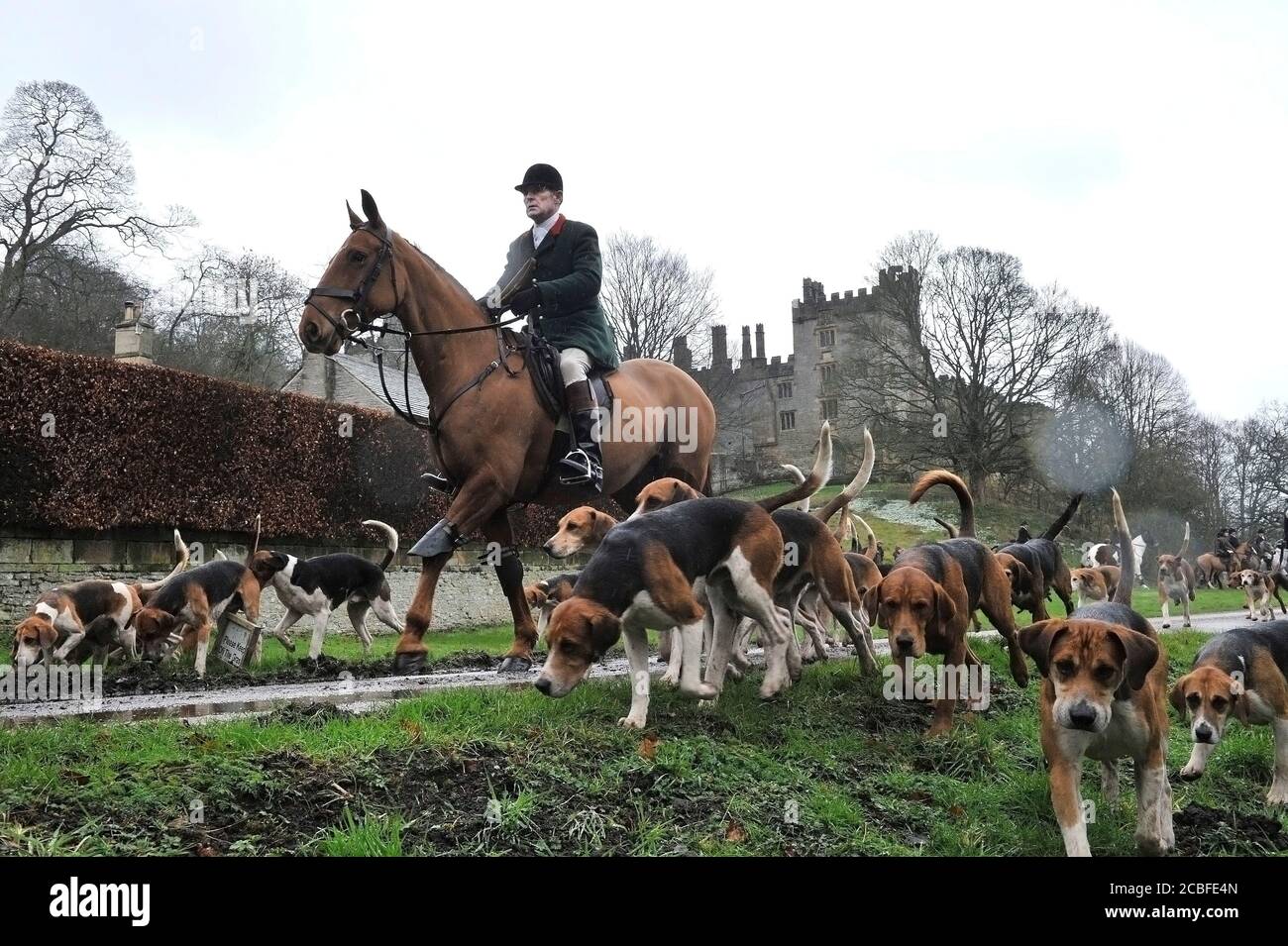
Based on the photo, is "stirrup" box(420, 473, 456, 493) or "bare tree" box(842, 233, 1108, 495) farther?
"bare tree" box(842, 233, 1108, 495)

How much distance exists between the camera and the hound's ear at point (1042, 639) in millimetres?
5363

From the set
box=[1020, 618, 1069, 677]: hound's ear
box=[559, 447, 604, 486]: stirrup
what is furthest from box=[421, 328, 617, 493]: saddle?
box=[1020, 618, 1069, 677]: hound's ear

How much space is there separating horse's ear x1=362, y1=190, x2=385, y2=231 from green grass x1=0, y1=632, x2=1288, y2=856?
12.0 feet

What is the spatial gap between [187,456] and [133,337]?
1578 centimetres

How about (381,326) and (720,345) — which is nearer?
(381,326)

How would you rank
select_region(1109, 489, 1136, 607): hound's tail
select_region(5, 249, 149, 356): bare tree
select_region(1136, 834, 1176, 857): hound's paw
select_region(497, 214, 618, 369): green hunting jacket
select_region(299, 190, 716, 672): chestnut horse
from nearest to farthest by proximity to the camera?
select_region(1136, 834, 1176, 857): hound's paw
select_region(1109, 489, 1136, 607): hound's tail
select_region(299, 190, 716, 672): chestnut horse
select_region(497, 214, 618, 369): green hunting jacket
select_region(5, 249, 149, 356): bare tree

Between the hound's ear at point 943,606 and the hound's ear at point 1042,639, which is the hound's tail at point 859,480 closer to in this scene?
the hound's ear at point 943,606

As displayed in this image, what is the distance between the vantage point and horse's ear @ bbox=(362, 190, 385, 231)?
27.6ft

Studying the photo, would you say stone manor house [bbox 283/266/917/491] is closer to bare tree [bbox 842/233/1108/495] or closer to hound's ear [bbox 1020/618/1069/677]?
bare tree [bbox 842/233/1108/495]

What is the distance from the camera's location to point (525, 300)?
953cm

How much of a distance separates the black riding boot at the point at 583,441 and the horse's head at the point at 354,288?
1605 mm

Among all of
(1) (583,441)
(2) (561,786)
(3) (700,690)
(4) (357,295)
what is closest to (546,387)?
(1) (583,441)

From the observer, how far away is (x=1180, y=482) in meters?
57.5

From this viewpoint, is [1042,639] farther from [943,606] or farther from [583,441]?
[583,441]
